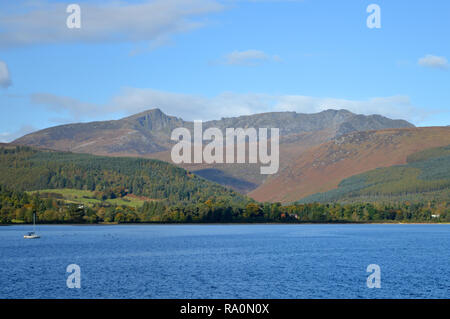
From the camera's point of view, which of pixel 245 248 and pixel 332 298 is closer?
pixel 332 298

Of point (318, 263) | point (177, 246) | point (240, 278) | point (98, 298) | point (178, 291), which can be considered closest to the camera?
point (98, 298)

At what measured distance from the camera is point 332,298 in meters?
75.9

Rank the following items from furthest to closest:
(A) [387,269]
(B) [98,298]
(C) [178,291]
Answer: (A) [387,269]
(C) [178,291]
(B) [98,298]

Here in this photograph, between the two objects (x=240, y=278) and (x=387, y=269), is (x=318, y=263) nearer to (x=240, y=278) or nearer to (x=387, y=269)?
(x=387, y=269)
